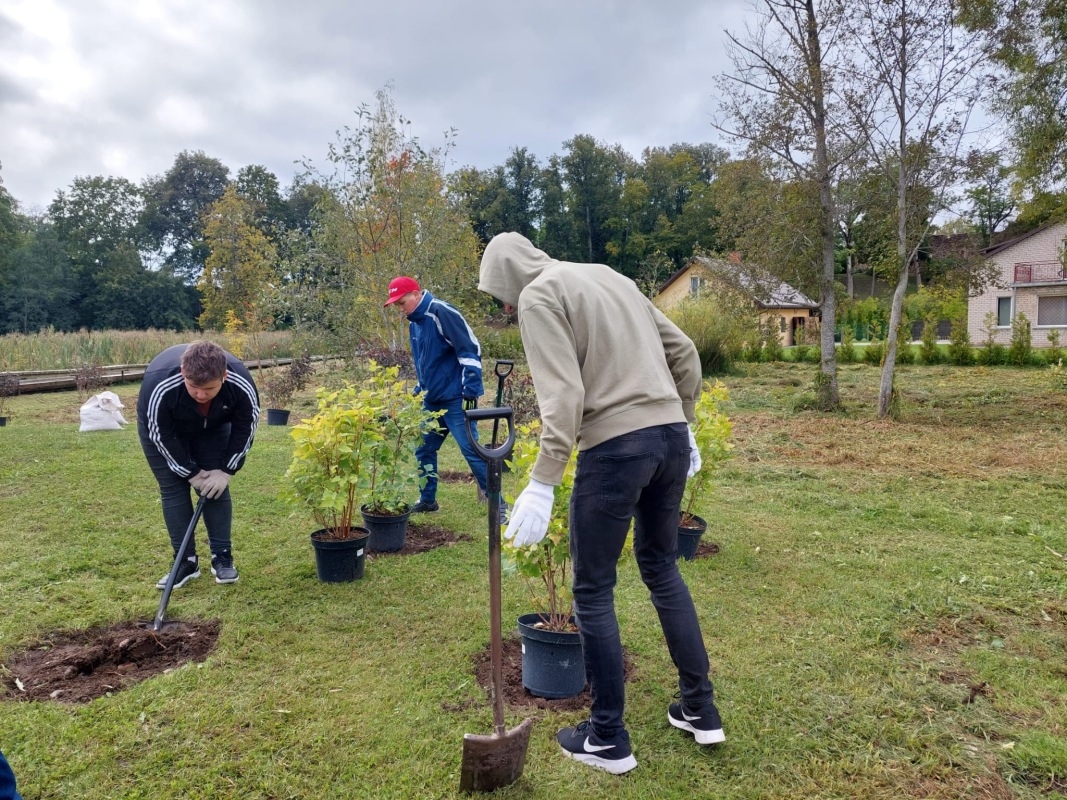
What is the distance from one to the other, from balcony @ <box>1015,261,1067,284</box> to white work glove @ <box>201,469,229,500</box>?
116ft

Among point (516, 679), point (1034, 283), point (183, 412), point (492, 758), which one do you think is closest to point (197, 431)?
point (183, 412)

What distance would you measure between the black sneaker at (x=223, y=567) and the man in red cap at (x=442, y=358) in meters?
1.36

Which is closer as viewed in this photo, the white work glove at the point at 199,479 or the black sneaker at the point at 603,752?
the black sneaker at the point at 603,752

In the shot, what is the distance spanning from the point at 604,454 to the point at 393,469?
7.96 feet

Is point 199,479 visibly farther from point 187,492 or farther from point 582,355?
point 582,355

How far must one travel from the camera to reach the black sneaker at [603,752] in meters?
2.28

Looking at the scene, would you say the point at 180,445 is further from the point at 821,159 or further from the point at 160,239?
the point at 160,239

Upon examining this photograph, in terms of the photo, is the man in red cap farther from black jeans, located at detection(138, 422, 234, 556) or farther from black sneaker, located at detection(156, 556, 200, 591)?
black sneaker, located at detection(156, 556, 200, 591)

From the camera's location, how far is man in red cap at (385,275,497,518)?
4.90m

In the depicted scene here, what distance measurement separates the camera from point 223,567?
3.93m

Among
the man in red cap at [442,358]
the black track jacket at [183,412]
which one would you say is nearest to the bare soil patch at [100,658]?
the black track jacket at [183,412]

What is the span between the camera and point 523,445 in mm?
3041

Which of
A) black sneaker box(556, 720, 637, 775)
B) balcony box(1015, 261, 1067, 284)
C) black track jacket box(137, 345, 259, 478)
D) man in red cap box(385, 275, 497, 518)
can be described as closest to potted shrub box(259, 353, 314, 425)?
man in red cap box(385, 275, 497, 518)

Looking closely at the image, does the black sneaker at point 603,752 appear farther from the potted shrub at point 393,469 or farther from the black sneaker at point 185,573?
the black sneaker at point 185,573
